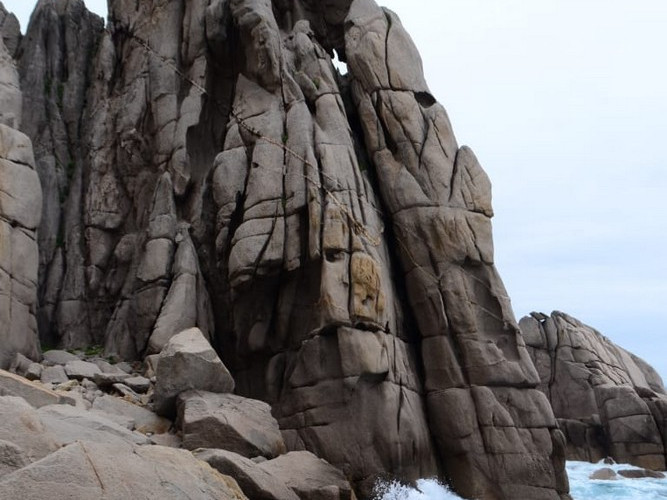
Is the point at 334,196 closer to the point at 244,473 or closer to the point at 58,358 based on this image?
the point at 58,358

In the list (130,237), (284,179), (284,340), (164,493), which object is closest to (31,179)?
(130,237)

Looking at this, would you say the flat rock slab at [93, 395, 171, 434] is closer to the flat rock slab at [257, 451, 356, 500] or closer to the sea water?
the flat rock slab at [257, 451, 356, 500]

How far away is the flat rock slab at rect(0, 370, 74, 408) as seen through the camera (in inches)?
498

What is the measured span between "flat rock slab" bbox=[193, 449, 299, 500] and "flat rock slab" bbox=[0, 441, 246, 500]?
6.57 ft

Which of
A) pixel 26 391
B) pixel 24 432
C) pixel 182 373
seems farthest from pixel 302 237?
pixel 24 432

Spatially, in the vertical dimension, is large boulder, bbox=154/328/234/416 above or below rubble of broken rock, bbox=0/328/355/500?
above

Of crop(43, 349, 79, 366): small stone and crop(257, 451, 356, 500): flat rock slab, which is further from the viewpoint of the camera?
crop(43, 349, 79, 366): small stone

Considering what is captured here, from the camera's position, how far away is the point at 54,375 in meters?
18.8

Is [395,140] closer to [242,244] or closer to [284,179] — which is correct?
[284,179]

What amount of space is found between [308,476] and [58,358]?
1105 centimetres

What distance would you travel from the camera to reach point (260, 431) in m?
15.9

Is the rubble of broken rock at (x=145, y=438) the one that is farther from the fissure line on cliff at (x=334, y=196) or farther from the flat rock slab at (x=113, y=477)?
the fissure line on cliff at (x=334, y=196)

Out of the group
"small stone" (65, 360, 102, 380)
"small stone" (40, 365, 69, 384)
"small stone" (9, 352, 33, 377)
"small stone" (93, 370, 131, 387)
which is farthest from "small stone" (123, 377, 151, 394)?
"small stone" (9, 352, 33, 377)

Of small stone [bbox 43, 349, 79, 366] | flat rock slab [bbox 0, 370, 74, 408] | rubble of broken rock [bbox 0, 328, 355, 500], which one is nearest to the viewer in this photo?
rubble of broken rock [bbox 0, 328, 355, 500]
